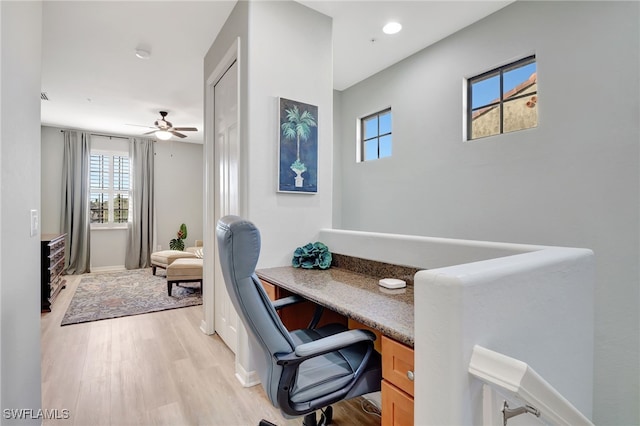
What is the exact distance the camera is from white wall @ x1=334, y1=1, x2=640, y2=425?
182 centimetres

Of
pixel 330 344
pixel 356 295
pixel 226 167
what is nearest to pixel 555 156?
pixel 356 295

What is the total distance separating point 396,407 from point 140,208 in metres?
6.47

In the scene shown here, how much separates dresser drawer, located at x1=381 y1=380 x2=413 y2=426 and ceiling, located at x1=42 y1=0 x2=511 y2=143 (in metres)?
2.51

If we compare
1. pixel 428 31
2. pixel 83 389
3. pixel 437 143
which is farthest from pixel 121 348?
pixel 428 31

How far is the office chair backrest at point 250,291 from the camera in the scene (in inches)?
43.0

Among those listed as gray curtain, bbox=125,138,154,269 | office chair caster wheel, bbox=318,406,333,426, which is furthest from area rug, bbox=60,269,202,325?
office chair caster wheel, bbox=318,406,333,426

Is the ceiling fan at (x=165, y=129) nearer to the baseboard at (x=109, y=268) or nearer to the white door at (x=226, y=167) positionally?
the white door at (x=226, y=167)

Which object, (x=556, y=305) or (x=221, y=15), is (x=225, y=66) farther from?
(x=556, y=305)

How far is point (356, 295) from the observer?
1.46 metres

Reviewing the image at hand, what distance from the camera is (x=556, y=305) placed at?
105 cm

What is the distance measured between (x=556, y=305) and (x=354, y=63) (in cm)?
308

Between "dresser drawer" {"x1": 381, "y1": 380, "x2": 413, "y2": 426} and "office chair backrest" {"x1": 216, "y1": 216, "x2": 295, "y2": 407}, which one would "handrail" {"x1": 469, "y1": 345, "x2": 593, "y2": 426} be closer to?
"dresser drawer" {"x1": 381, "y1": 380, "x2": 413, "y2": 426}

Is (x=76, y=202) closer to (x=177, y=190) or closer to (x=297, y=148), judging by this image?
(x=177, y=190)

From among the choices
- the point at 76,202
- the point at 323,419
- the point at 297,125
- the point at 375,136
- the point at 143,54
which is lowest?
the point at 323,419
